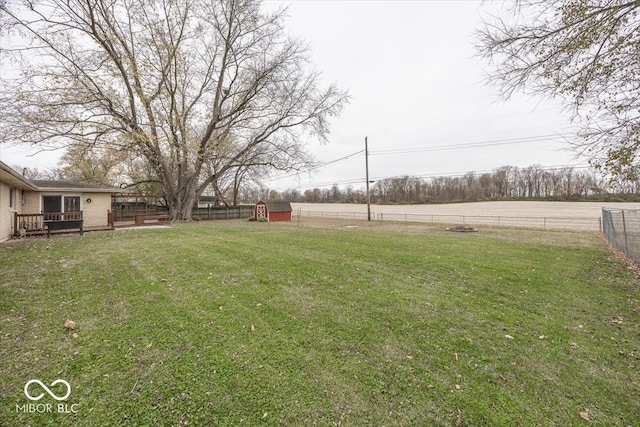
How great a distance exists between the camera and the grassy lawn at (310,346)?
7.53 ft

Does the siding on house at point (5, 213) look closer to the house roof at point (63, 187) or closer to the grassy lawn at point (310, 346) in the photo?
the house roof at point (63, 187)

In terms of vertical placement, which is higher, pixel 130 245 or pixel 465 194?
pixel 465 194

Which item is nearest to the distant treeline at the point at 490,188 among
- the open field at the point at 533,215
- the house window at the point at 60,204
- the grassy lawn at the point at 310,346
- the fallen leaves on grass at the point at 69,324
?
the open field at the point at 533,215

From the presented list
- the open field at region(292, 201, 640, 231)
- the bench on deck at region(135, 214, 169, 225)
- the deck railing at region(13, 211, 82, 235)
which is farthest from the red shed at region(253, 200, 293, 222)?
the deck railing at region(13, 211, 82, 235)

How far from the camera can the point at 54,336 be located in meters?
3.16

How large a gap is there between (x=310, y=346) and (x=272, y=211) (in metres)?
26.2

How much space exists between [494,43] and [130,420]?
8.07 m

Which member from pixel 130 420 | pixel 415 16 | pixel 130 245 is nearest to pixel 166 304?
pixel 130 420

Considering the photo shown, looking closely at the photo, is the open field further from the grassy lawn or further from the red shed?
the grassy lawn

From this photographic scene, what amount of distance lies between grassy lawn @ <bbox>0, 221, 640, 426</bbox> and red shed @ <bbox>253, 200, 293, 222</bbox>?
22.4 metres

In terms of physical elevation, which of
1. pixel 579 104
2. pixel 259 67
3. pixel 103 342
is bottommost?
pixel 103 342

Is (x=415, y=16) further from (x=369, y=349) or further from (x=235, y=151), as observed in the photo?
(x=235, y=151)

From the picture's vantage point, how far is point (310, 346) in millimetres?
3211

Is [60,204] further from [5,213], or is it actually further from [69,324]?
[69,324]
